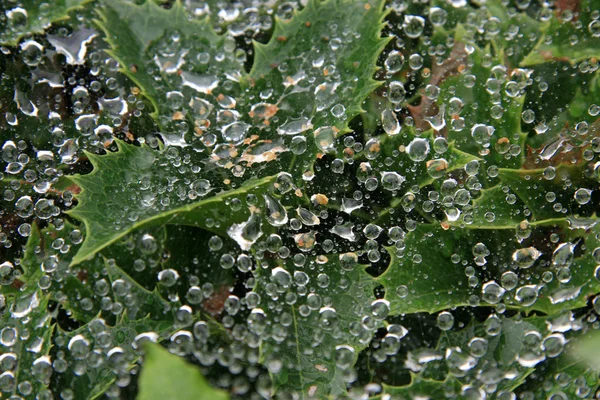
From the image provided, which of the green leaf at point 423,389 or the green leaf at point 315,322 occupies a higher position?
the green leaf at point 315,322

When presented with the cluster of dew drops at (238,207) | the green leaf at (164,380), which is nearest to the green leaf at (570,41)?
the cluster of dew drops at (238,207)

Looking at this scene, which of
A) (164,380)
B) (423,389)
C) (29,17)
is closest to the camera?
(164,380)

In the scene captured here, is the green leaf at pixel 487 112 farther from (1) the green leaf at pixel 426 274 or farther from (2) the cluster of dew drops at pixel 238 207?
(1) the green leaf at pixel 426 274

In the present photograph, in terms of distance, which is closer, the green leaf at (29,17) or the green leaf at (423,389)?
the green leaf at (423,389)

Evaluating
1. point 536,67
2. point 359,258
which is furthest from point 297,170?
point 536,67

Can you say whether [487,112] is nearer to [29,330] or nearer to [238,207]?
[238,207]

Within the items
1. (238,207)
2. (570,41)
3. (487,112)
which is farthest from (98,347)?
(570,41)
